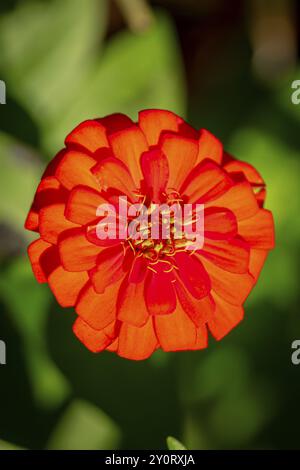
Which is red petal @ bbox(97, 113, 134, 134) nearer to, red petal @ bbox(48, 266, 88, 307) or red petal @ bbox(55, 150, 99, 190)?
red petal @ bbox(55, 150, 99, 190)

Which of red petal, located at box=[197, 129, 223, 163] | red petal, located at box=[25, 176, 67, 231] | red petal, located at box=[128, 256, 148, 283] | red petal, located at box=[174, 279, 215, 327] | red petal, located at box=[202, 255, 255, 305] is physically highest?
red petal, located at box=[197, 129, 223, 163]

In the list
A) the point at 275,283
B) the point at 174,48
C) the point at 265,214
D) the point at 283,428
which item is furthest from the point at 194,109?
the point at 283,428

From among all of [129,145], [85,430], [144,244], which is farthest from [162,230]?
[85,430]

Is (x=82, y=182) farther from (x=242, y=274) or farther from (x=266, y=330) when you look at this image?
(x=266, y=330)

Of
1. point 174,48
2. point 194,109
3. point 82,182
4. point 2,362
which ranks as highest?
point 174,48

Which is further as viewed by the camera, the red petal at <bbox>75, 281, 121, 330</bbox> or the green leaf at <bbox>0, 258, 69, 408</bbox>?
the green leaf at <bbox>0, 258, 69, 408</bbox>

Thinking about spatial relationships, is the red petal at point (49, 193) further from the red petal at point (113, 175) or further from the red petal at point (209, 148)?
the red petal at point (209, 148)

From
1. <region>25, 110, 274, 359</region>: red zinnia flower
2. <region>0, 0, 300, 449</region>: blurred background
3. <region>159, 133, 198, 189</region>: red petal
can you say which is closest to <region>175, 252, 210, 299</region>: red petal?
<region>25, 110, 274, 359</region>: red zinnia flower
